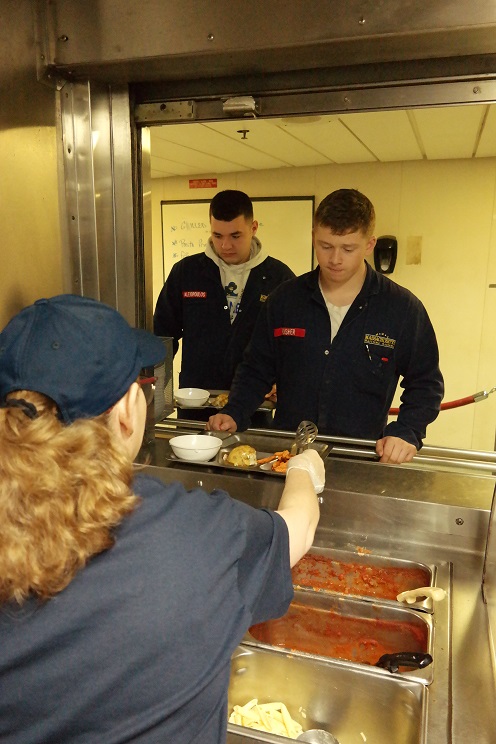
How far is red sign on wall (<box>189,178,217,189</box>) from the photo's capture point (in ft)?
16.8

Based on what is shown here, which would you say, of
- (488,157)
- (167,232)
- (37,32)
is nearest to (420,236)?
(488,157)

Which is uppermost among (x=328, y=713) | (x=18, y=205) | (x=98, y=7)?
(x=98, y=7)

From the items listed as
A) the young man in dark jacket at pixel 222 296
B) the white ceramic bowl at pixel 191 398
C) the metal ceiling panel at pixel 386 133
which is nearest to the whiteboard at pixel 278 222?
the metal ceiling panel at pixel 386 133

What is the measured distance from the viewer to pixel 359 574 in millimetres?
1457

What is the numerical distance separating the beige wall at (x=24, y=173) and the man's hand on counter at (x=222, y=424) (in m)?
0.68

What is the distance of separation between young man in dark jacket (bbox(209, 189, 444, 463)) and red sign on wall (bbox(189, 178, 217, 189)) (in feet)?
10.3

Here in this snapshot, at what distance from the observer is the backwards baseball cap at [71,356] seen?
2.54 feet

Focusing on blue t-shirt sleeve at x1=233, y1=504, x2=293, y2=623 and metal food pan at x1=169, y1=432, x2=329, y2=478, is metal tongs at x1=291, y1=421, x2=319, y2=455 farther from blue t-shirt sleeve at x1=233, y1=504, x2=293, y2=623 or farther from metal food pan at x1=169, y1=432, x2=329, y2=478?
blue t-shirt sleeve at x1=233, y1=504, x2=293, y2=623

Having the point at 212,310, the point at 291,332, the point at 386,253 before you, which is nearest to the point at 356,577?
the point at 291,332

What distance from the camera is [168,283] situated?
300 cm

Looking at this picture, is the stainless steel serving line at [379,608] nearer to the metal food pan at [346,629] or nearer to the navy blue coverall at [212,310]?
the metal food pan at [346,629]

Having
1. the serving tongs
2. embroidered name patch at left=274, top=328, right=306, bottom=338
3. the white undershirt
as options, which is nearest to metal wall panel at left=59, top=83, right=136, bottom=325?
embroidered name patch at left=274, top=328, right=306, bottom=338

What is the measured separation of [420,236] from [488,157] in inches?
28.7

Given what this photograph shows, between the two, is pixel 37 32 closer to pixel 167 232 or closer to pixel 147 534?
pixel 147 534
